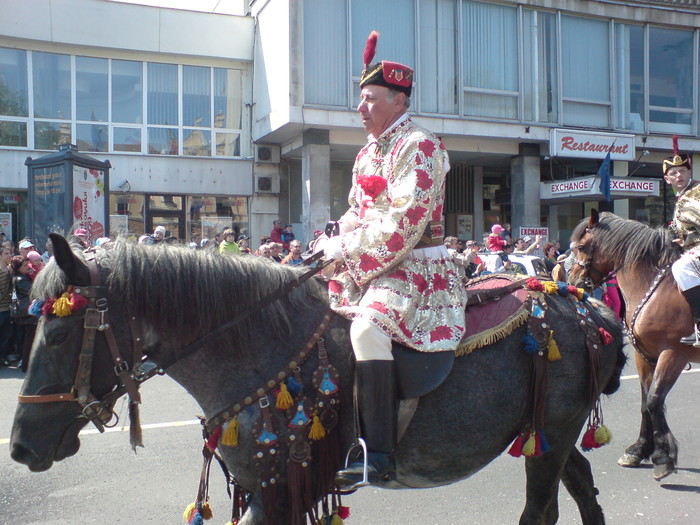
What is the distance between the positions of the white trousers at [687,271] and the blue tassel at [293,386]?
4.02 m

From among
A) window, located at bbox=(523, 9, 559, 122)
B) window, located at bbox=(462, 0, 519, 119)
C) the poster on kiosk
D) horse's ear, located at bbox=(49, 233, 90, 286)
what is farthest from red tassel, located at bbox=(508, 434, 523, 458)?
window, located at bbox=(523, 9, 559, 122)

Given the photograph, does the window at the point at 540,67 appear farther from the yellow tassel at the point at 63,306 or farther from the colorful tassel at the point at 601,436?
the yellow tassel at the point at 63,306

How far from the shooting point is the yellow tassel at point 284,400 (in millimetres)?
2658

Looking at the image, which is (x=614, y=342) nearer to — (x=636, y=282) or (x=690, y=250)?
(x=690, y=250)

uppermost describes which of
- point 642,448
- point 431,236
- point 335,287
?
point 431,236

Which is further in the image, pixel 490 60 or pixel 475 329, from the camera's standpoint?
pixel 490 60

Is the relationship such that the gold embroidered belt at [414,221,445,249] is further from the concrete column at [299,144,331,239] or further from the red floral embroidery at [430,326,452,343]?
the concrete column at [299,144,331,239]

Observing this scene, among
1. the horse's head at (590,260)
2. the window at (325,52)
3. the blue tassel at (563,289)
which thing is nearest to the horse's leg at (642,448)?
the horse's head at (590,260)

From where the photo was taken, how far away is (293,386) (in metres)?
2.70

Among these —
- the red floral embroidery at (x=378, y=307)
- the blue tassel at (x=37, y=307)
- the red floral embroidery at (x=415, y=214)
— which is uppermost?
the red floral embroidery at (x=415, y=214)

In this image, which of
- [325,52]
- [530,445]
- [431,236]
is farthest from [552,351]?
[325,52]

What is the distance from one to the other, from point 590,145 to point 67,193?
49.3 feet

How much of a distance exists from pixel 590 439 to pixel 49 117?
61.0 ft

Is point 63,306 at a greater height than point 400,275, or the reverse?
point 400,275
